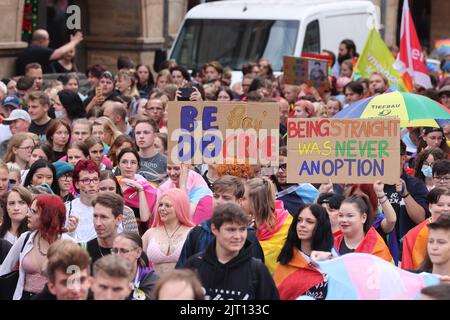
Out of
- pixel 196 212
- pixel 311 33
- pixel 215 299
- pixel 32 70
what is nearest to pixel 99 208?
pixel 196 212

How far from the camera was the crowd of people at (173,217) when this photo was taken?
287 inches

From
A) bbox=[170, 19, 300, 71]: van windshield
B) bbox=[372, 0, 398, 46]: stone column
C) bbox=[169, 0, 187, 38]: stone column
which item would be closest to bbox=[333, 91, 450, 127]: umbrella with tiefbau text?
bbox=[170, 19, 300, 71]: van windshield

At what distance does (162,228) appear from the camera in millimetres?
9312

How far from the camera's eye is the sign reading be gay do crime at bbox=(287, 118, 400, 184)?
10.1 m

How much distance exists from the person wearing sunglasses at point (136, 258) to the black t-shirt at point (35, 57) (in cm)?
1136

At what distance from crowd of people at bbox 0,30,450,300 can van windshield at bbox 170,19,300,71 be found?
6896 mm

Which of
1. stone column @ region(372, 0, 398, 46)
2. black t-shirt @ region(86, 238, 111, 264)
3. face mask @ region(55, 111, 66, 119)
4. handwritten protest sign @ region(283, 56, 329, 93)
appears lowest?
black t-shirt @ region(86, 238, 111, 264)

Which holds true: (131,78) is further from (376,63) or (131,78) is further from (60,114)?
(376,63)

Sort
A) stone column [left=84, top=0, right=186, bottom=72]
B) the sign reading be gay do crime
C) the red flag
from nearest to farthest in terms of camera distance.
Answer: the sign reading be gay do crime
the red flag
stone column [left=84, top=0, right=186, bottom=72]

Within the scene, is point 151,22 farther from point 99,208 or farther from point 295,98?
point 99,208

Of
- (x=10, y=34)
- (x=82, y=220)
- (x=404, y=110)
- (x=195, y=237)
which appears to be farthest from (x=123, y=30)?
(x=195, y=237)

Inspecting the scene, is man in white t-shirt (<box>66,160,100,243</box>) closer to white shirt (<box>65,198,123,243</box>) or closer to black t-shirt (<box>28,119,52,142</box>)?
white shirt (<box>65,198,123,243</box>)

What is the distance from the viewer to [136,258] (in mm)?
8062

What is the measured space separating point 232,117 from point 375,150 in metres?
1.29
